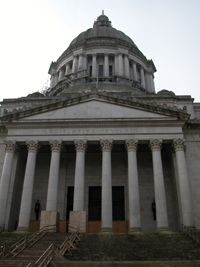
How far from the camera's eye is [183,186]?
25156 mm

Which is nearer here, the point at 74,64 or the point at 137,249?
the point at 137,249

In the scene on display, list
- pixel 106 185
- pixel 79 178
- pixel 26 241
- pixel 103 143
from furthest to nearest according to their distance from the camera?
pixel 103 143 < pixel 79 178 < pixel 106 185 < pixel 26 241

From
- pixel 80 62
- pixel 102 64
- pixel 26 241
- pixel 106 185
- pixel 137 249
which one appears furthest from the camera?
pixel 102 64

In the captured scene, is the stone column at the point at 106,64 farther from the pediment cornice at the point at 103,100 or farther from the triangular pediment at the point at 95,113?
the triangular pediment at the point at 95,113

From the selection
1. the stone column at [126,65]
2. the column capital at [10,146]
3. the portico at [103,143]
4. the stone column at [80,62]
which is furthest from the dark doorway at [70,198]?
the stone column at [126,65]

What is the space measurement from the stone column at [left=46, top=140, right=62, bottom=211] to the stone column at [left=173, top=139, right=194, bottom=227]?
1124cm

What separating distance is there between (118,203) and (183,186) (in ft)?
26.3

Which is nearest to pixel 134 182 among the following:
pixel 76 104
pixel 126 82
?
pixel 76 104

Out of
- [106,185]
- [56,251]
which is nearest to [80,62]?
[106,185]

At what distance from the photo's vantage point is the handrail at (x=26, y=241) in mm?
16612

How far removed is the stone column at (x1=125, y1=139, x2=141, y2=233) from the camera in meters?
23.8

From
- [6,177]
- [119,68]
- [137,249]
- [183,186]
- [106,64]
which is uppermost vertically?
[106,64]

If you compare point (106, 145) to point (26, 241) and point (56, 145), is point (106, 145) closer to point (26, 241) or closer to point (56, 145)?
point (56, 145)

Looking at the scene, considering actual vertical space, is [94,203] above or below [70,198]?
below
